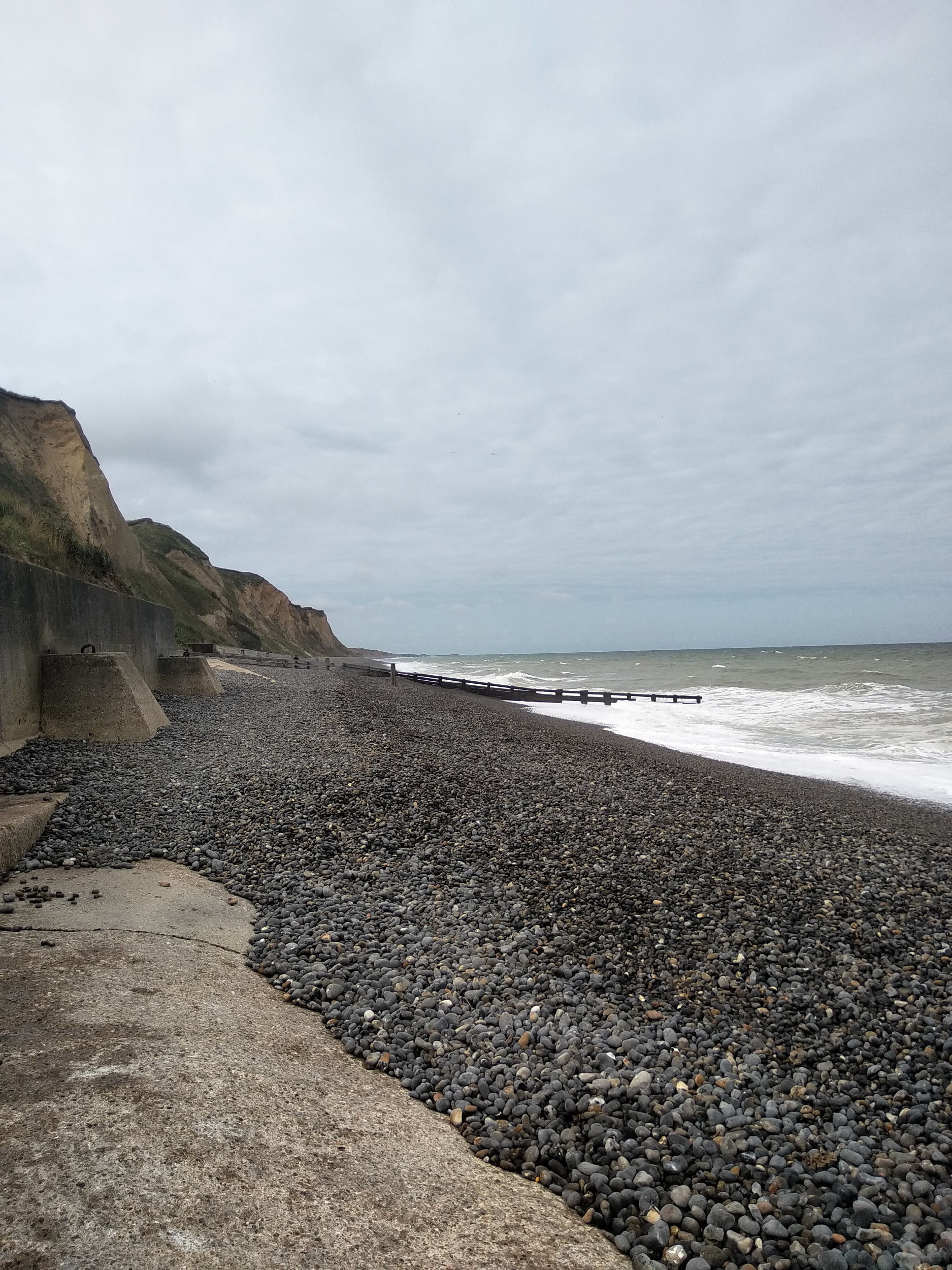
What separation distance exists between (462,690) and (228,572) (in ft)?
111

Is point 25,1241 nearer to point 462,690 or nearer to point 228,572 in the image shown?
point 462,690

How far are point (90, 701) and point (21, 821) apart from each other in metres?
4.62

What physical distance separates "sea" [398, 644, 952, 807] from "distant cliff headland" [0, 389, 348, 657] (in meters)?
14.0

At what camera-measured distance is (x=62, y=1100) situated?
7.95 ft

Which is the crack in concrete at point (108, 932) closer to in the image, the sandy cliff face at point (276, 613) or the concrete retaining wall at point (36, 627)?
the concrete retaining wall at point (36, 627)

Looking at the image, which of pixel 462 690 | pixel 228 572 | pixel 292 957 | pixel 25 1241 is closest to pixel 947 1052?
pixel 292 957

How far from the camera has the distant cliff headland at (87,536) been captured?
14.1m

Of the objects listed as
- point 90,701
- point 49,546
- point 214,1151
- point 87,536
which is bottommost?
point 214,1151

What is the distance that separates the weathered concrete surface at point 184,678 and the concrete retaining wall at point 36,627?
10.5 feet

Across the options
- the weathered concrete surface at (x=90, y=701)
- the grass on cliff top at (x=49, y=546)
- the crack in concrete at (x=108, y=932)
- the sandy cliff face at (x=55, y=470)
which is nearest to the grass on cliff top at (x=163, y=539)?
the sandy cliff face at (x=55, y=470)

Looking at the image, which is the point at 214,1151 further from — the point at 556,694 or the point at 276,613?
the point at 276,613

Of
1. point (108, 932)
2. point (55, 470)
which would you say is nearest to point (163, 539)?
point (55, 470)

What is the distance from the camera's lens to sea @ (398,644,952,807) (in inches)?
525

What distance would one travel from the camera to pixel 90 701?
30.5 ft
